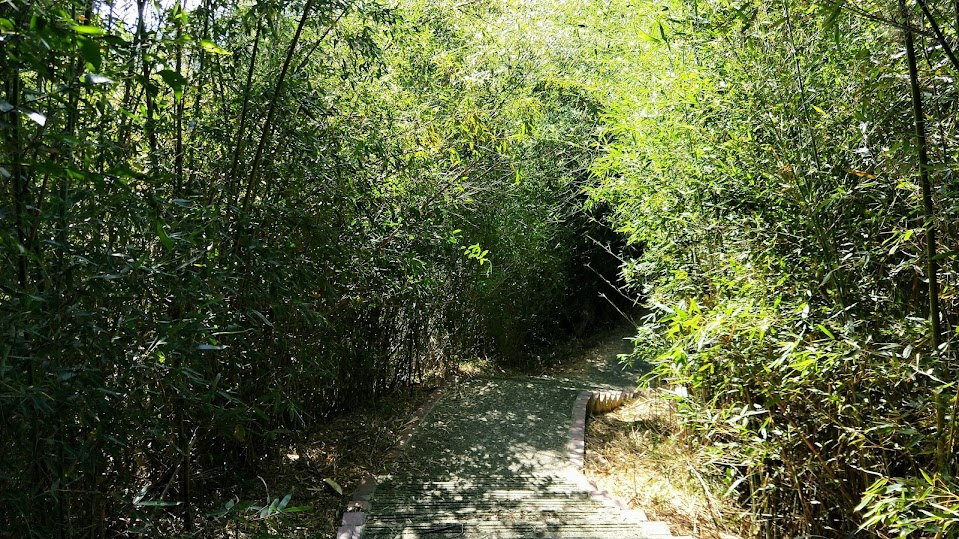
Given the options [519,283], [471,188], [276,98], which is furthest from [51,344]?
[519,283]

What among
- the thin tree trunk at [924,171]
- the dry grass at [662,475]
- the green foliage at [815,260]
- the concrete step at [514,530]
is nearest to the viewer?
the thin tree trunk at [924,171]

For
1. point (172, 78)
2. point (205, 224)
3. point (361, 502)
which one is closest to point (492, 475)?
point (361, 502)

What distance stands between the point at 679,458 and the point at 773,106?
204cm

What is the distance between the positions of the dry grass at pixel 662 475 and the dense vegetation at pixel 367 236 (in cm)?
19

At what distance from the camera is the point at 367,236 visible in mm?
4074

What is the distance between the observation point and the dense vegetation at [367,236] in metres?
1.62

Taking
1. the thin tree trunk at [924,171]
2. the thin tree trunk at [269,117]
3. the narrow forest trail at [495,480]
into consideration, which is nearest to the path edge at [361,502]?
the narrow forest trail at [495,480]

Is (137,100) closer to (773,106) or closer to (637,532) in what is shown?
(773,106)

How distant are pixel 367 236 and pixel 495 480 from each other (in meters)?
1.79

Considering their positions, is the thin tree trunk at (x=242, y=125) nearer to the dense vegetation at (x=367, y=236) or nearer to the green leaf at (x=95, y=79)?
the dense vegetation at (x=367, y=236)

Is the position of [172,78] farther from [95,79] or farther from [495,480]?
[495,480]

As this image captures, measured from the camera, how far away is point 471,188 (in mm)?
5742

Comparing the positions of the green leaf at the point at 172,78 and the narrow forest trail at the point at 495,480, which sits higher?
the green leaf at the point at 172,78

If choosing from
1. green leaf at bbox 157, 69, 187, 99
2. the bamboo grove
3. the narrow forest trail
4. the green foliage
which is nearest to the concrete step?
the narrow forest trail
